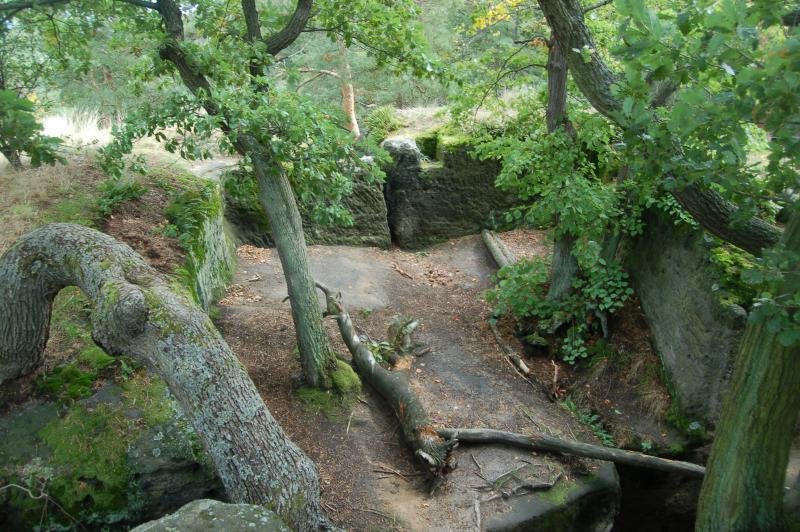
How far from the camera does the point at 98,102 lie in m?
15.9

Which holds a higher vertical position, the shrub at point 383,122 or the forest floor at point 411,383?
the shrub at point 383,122

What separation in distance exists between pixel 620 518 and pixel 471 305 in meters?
4.16

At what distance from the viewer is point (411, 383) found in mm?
7562

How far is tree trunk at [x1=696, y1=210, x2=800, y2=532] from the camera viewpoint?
4012 millimetres

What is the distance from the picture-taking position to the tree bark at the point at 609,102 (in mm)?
4660

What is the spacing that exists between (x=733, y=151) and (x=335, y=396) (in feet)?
15.7

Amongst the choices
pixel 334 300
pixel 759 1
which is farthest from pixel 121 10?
pixel 759 1

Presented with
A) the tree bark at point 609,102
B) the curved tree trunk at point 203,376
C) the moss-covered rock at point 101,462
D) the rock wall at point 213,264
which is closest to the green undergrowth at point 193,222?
the rock wall at point 213,264

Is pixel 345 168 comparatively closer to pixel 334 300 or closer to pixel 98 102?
pixel 334 300

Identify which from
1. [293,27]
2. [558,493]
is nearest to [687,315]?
[558,493]

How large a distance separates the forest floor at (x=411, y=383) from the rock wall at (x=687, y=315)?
3.54ft

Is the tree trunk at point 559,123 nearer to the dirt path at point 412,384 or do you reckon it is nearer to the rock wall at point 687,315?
the rock wall at point 687,315

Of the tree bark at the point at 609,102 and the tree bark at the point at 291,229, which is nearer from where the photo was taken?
the tree bark at the point at 609,102

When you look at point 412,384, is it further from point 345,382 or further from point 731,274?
point 731,274
